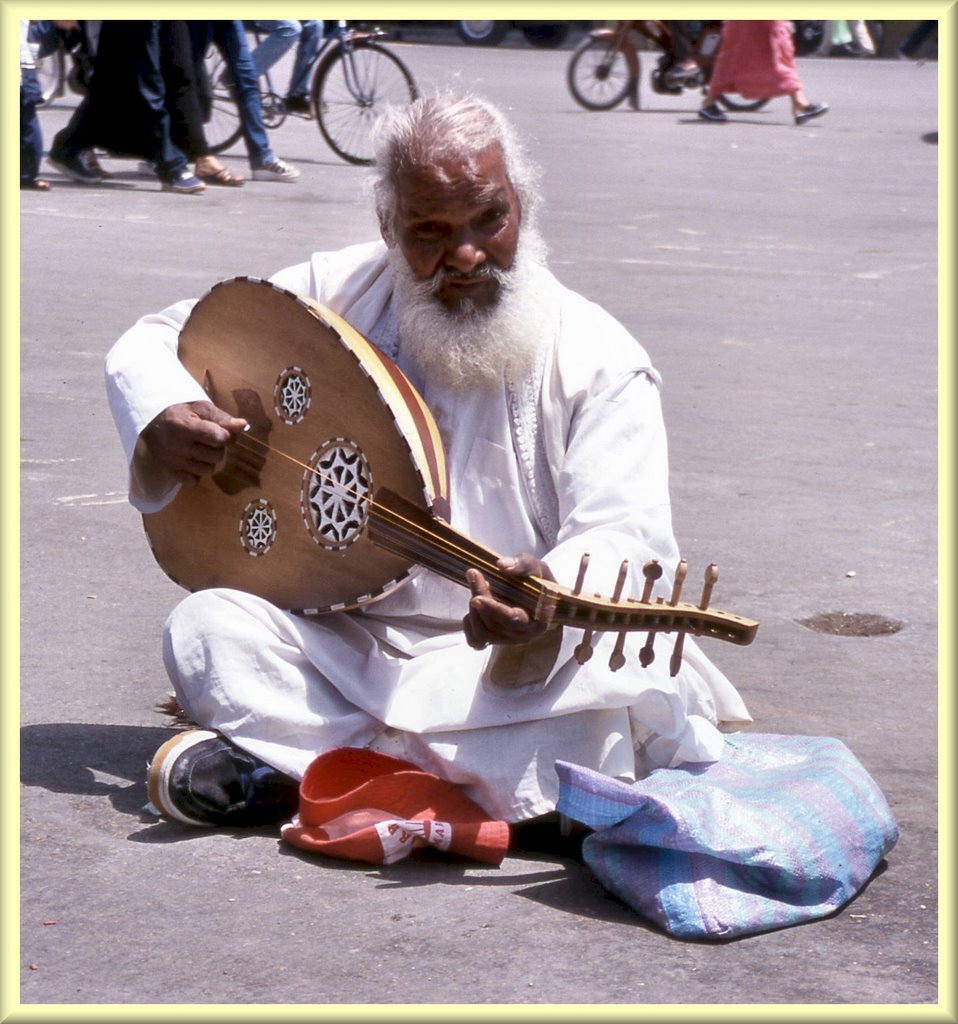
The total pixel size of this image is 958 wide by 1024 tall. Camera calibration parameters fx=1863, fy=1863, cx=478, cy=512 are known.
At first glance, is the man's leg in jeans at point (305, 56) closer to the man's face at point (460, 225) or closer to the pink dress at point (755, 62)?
the pink dress at point (755, 62)

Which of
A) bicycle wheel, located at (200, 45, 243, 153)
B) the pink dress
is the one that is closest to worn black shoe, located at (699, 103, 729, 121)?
the pink dress

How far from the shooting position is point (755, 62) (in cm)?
1717

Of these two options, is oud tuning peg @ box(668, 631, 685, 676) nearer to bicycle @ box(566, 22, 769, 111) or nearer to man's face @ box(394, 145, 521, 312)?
man's face @ box(394, 145, 521, 312)

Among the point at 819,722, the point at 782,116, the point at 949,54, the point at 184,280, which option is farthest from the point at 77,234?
the point at 782,116

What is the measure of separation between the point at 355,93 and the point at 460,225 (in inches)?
402

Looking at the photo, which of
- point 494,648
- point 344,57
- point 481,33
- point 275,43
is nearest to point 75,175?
point 275,43

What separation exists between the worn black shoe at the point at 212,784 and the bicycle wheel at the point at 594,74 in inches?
605

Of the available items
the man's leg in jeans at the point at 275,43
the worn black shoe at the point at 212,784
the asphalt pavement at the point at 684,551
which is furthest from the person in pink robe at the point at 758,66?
the worn black shoe at the point at 212,784

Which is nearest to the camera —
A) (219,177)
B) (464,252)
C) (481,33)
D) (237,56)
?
(464,252)

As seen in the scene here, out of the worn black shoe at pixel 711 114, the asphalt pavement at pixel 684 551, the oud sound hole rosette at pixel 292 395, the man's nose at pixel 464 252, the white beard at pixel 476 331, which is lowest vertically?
the asphalt pavement at pixel 684 551

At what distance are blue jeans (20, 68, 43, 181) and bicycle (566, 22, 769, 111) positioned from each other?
26.2 feet

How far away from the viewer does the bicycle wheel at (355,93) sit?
42.9 feet

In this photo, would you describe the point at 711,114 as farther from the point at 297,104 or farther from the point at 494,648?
the point at 494,648

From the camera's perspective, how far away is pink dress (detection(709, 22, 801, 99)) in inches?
661
